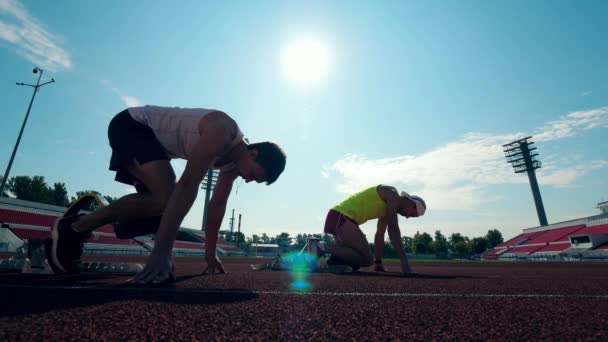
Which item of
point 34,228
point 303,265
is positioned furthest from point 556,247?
point 34,228

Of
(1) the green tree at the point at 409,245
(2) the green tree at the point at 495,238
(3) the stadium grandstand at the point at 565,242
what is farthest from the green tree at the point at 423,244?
(3) the stadium grandstand at the point at 565,242

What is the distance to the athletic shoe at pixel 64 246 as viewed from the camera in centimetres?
288

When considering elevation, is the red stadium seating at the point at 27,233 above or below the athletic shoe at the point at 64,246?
above

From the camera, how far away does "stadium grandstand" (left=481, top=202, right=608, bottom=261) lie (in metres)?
34.1

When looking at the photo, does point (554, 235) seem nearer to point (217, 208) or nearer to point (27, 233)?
point (217, 208)

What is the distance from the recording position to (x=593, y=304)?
1673mm

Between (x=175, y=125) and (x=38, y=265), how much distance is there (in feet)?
6.72

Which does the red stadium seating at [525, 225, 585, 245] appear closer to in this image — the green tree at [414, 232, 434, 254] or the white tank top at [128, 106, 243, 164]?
the green tree at [414, 232, 434, 254]

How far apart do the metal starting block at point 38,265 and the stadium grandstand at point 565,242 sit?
39.0m

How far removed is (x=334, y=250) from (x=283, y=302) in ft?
13.2

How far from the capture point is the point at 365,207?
18.5 ft

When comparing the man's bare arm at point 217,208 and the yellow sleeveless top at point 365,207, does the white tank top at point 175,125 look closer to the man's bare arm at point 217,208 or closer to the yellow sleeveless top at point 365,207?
the man's bare arm at point 217,208

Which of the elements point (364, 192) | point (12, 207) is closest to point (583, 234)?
point (364, 192)

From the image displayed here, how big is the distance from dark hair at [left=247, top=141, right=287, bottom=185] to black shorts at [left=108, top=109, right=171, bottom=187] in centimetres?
79
